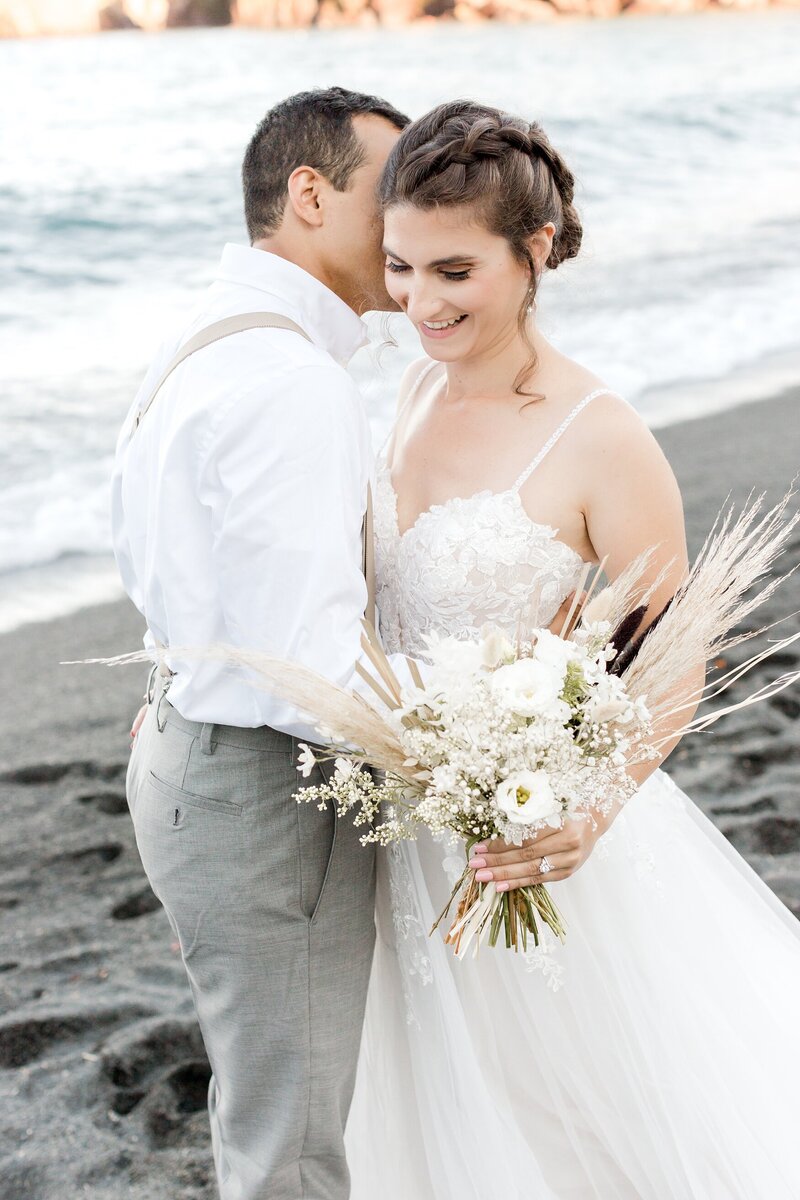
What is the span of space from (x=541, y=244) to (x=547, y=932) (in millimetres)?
1586

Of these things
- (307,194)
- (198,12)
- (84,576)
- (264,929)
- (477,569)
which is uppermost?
(307,194)

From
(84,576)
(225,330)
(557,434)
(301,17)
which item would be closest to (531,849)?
(557,434)

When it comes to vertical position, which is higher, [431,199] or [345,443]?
[431,199]

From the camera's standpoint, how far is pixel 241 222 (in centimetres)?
1474

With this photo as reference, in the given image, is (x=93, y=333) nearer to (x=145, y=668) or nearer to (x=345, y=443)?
(x=145, y=668)

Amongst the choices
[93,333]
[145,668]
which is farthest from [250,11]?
[145,668]

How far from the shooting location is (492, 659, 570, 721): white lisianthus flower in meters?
1.82

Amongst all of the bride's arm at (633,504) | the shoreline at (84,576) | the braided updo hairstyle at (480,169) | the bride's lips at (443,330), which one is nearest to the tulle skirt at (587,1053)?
the bride's arm at (633,504)

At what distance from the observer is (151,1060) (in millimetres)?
3328

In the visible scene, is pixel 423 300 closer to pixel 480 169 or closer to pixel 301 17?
pixel 480 169

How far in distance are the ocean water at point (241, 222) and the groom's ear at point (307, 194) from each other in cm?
46

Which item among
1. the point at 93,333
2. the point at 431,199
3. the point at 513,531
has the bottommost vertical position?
the point at 93,333

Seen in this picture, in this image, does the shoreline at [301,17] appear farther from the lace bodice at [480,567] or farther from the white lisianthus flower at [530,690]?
the white lisianthus flower at [530,690]

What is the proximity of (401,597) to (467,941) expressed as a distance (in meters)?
0.98
